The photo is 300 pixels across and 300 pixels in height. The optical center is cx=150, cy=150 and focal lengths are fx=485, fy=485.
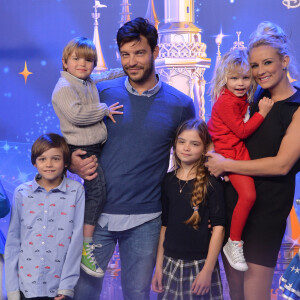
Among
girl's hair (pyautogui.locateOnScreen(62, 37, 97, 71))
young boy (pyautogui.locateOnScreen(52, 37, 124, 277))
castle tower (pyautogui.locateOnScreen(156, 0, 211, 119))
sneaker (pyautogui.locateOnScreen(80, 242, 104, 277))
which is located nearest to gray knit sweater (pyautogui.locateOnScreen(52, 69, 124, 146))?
young boy (pyautogui.locateOnScreen(52, 37, 124, 277))

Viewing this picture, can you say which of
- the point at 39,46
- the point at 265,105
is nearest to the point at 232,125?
the point at 265,105

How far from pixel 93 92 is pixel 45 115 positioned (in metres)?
1.64

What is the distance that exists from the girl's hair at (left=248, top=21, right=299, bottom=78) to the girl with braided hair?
507mm

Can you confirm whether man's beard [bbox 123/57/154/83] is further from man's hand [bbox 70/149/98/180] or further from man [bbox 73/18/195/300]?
man's hand [bbox 70/149/98/180]

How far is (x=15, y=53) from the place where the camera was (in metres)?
4.18

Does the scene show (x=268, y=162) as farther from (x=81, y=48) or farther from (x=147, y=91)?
(x=81, y=48)

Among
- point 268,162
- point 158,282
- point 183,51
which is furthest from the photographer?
point 183,51

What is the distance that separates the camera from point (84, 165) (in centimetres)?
248

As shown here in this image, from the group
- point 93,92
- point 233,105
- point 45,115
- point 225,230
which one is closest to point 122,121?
point 93,92

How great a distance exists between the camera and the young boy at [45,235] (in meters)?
2.42

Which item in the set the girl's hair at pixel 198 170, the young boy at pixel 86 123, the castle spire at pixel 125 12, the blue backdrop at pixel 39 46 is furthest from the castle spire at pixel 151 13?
the girl's hair at pixel 198 170

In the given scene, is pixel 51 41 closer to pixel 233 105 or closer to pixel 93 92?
pixel 93 92

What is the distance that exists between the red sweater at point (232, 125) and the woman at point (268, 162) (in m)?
0.05

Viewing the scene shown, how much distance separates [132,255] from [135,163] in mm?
494
